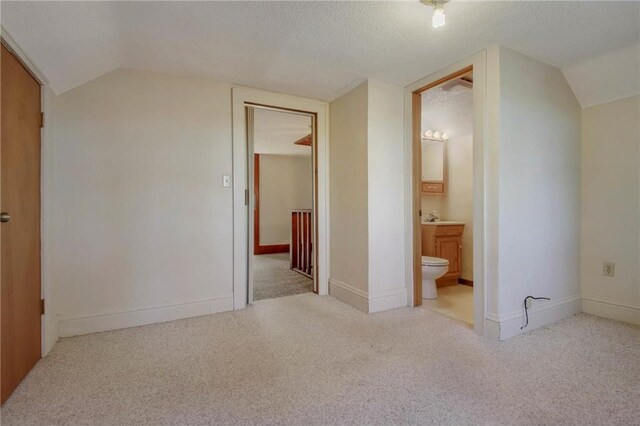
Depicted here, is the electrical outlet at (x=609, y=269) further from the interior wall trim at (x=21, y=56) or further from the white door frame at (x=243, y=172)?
the interior wall trim at (x=21, y=56)

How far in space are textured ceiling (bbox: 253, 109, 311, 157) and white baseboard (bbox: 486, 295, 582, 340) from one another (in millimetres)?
2797

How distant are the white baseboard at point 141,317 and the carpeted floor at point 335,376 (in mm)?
105

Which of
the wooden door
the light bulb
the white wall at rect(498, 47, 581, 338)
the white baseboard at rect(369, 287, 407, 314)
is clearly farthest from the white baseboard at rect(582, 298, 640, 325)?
the wooden door

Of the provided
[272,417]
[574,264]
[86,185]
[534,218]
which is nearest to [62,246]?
[86,185]

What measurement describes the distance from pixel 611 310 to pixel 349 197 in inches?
92.9

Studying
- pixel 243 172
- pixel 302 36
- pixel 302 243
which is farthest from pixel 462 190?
pixel 302 36

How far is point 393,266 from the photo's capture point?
2.81 m

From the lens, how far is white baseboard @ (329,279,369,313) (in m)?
2.71

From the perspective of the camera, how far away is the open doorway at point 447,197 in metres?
2.96

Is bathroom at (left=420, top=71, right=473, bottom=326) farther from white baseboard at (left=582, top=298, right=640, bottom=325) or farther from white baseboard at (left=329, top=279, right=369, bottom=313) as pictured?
white baseboard at (left=582, top=298, right=640, bottom=325)

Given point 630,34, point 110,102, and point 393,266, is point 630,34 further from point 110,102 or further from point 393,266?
point 110,102

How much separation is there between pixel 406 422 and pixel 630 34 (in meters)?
2.70

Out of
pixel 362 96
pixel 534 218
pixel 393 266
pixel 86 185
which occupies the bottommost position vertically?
pixel 393 266

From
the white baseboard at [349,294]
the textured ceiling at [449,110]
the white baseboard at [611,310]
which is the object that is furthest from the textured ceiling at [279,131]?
the white baseboard at [611,310]
